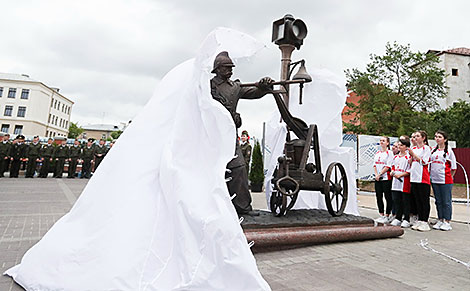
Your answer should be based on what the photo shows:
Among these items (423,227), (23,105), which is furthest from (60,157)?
(23,105)

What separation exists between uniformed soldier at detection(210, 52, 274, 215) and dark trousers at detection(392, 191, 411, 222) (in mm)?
3616

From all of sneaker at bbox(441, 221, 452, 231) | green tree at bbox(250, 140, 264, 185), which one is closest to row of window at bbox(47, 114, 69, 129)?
green tree at bbox(250, 140, 264, 185)

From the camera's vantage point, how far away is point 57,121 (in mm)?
62062

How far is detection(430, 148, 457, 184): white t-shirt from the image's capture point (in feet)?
Answer: 19.2

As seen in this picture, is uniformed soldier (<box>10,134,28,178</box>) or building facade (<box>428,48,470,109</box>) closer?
uniformed soldier (<box>10,134,28,178</box>)

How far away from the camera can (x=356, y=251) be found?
4.02m

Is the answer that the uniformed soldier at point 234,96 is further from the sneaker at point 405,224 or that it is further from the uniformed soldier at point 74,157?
the uniformed soldier at point 74,157

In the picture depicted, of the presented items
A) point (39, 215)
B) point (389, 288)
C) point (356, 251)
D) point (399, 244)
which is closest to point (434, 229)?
point (399, 244)

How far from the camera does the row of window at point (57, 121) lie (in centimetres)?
5912

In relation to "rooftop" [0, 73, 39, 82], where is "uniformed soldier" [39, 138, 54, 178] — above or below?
below

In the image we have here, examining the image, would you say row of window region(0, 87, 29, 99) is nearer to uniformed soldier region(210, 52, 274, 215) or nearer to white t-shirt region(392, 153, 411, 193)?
uniformed soldier region(210, 52, 274, 215)

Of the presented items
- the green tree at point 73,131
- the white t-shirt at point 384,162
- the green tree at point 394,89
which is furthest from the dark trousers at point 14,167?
the green tree at point 73,131

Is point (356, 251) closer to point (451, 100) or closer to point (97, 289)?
point (97, 289)

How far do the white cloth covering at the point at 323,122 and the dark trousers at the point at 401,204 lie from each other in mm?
1227
